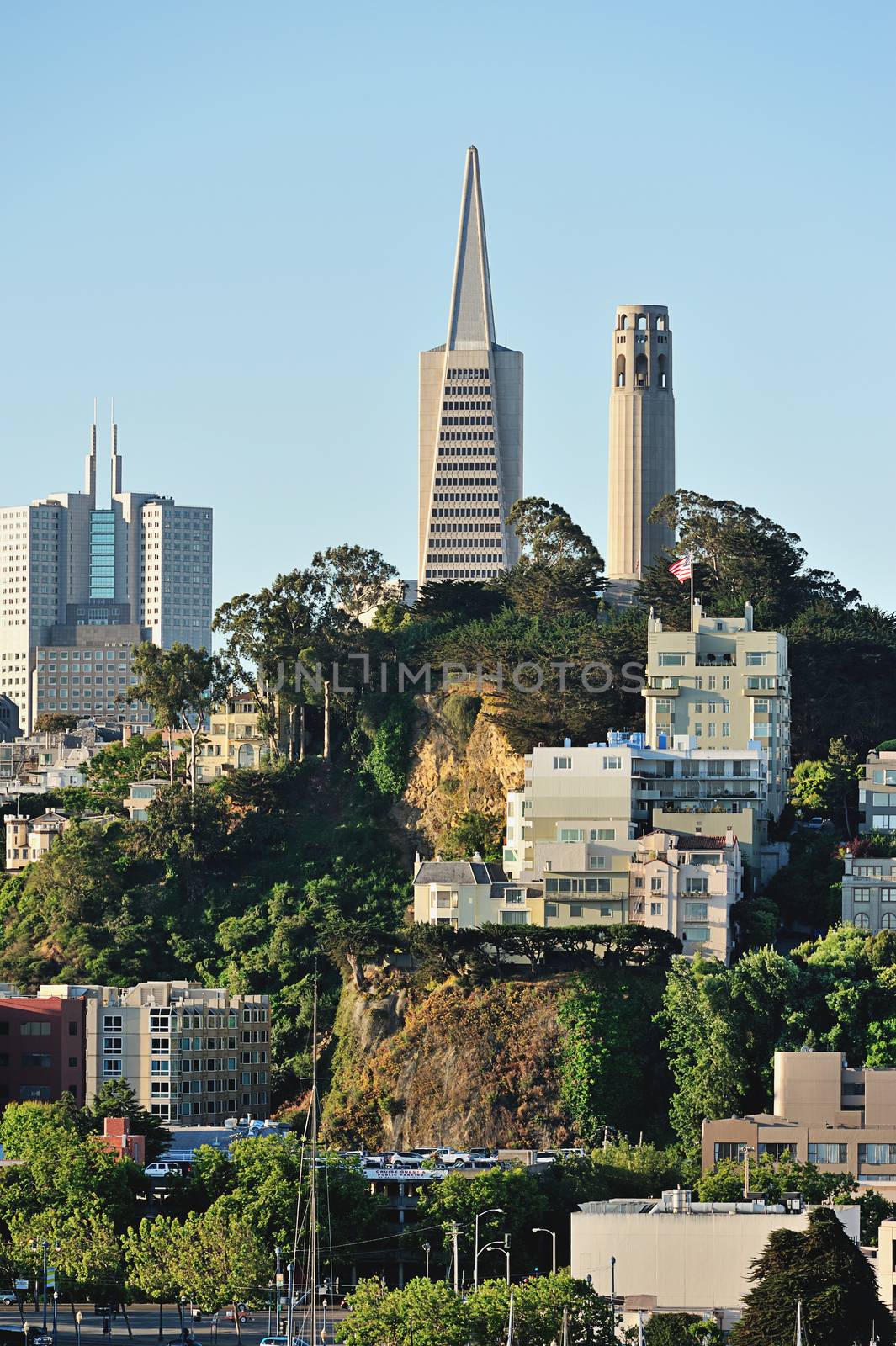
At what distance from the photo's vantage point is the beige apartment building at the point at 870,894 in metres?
143

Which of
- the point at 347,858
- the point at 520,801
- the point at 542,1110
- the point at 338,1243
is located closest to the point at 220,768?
the point at 347,858

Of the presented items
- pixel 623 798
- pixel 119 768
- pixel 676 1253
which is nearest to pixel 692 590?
pixel 623 798

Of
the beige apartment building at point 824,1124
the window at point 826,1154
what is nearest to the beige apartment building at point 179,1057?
the beige apartment building at point 824,1124

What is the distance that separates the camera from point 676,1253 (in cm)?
10794

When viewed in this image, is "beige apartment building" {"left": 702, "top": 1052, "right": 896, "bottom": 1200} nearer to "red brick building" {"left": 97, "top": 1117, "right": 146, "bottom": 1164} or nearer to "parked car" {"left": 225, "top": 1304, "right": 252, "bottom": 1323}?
"red brick building" {"left": 97, "top": 1117, "right": 146, "bottom": 1164}

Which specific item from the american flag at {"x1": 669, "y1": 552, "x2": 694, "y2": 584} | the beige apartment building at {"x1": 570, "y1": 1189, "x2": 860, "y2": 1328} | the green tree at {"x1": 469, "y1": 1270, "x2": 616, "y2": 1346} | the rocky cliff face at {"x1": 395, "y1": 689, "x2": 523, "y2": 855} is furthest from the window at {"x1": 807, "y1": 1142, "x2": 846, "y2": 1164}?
the american flag at {"x1": 669, "y1": 552, "x2": 694, "y2": 584}

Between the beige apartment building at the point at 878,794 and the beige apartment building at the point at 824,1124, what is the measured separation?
20.3 m

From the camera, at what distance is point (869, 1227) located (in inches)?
4577

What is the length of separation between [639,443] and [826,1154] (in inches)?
2395

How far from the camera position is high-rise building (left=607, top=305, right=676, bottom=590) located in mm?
181875

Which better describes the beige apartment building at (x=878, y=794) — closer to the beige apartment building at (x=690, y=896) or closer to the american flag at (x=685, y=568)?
the beige apartment building at (x=690, y=896)

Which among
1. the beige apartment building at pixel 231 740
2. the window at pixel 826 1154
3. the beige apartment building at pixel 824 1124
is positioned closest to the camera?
the beige apartment building at pixel 824 1124

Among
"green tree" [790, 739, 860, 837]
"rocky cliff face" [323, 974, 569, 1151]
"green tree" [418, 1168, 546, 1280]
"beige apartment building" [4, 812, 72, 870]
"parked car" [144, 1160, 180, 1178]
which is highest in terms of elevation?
"green tree" [790, 739, 860, 837]

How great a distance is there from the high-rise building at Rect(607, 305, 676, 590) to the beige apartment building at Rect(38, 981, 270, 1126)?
4359cm
